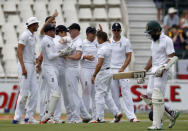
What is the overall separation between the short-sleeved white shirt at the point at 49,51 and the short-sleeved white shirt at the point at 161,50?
252 centimetres

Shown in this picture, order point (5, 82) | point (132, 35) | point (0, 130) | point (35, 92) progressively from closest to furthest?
point (0, 130), point (35, 92), point (5, 82), point (132, 35)

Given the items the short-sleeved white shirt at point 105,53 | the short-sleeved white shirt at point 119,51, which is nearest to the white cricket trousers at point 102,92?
the short-sleeved white shirt at point 105,53

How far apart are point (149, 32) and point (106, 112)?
28.4 ft

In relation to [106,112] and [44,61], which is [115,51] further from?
[106,112]

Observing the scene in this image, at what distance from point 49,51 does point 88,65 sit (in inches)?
71.2

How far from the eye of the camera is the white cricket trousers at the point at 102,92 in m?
13.6

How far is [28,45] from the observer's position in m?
12.8

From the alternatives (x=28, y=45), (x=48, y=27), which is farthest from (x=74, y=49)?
(x=28, y=45)

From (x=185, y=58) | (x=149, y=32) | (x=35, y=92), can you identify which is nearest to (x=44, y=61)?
(x=35, y=92)

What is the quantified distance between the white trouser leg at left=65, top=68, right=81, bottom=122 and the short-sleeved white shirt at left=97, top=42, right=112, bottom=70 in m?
0.70

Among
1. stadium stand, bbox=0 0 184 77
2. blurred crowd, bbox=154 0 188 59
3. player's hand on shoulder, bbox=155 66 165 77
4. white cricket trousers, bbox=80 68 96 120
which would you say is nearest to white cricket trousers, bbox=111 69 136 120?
white cricket trousers, bbox=80 68 96 120

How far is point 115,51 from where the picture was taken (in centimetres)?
1414

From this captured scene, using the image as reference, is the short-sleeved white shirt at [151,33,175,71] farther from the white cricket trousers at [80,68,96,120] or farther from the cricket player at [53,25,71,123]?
the white cricket trousers at [80,68,96,120]

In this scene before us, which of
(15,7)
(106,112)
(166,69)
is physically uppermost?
(15,7)
